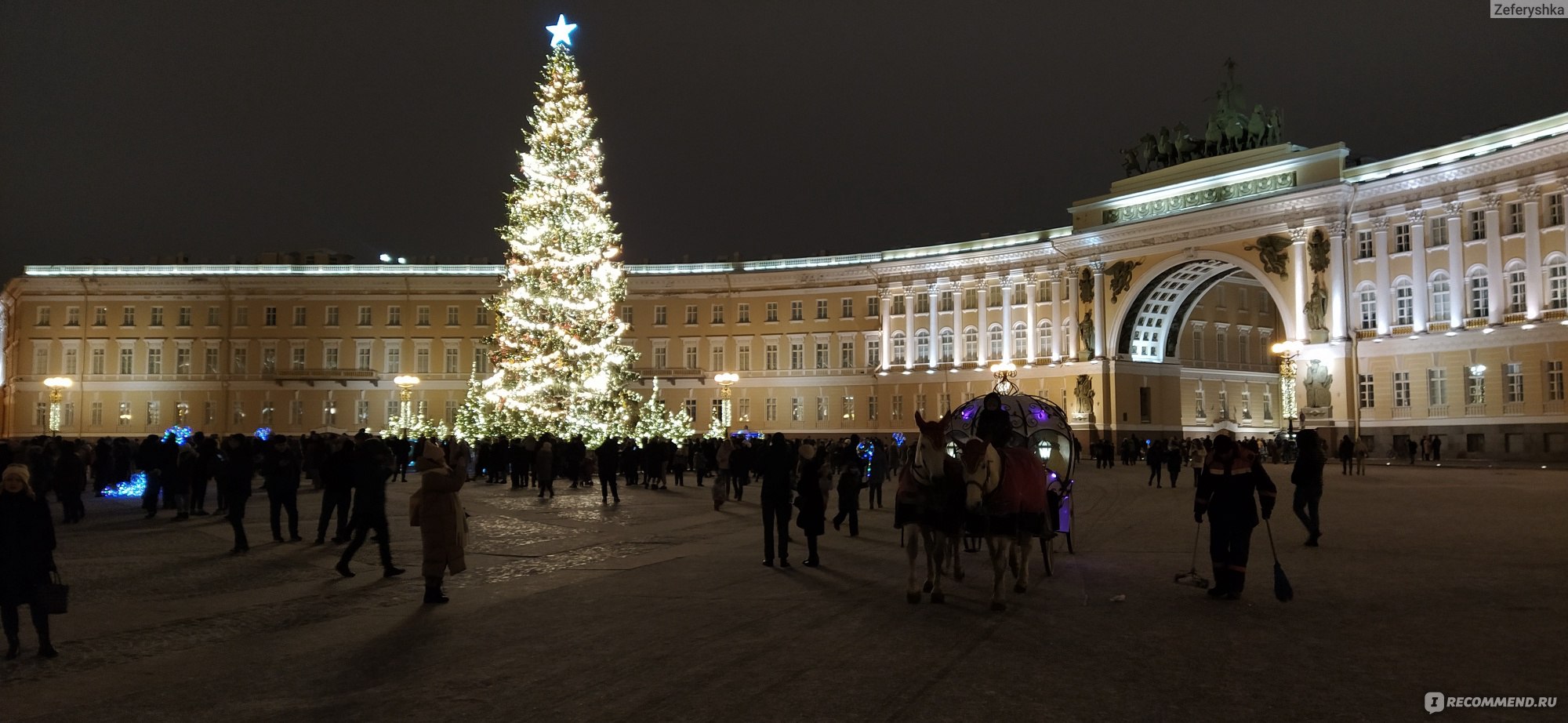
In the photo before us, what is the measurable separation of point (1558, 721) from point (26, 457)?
21657 mm

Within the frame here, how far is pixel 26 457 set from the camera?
64.4 ft

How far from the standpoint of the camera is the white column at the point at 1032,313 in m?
60.7

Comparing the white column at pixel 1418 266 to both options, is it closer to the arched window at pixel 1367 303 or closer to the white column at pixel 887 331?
the arched window at pixel 1367 303

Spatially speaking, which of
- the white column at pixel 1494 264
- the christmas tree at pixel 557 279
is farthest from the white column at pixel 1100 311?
the christmas tree at pixel 557 279

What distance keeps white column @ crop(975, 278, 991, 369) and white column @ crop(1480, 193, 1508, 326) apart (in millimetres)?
24969

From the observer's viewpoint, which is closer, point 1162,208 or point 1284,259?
point 1284,259

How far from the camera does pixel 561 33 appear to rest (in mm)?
34938

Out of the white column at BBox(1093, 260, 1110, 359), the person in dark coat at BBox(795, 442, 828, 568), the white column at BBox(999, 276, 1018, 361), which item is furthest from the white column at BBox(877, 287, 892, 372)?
the person in dark coat at BBox(795, 442, 828, 568)

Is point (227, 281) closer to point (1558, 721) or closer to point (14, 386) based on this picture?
point (14, 386)

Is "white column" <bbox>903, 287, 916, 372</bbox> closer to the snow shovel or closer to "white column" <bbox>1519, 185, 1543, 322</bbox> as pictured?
"white column" <bbox>1519, 185, 1543, 322</bbox>

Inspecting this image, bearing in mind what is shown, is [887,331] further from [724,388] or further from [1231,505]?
[1231,505]

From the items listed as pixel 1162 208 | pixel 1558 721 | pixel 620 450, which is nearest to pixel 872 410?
pixel 1162 208

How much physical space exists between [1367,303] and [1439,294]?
279cm

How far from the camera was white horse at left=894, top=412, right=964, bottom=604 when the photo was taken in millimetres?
9750
